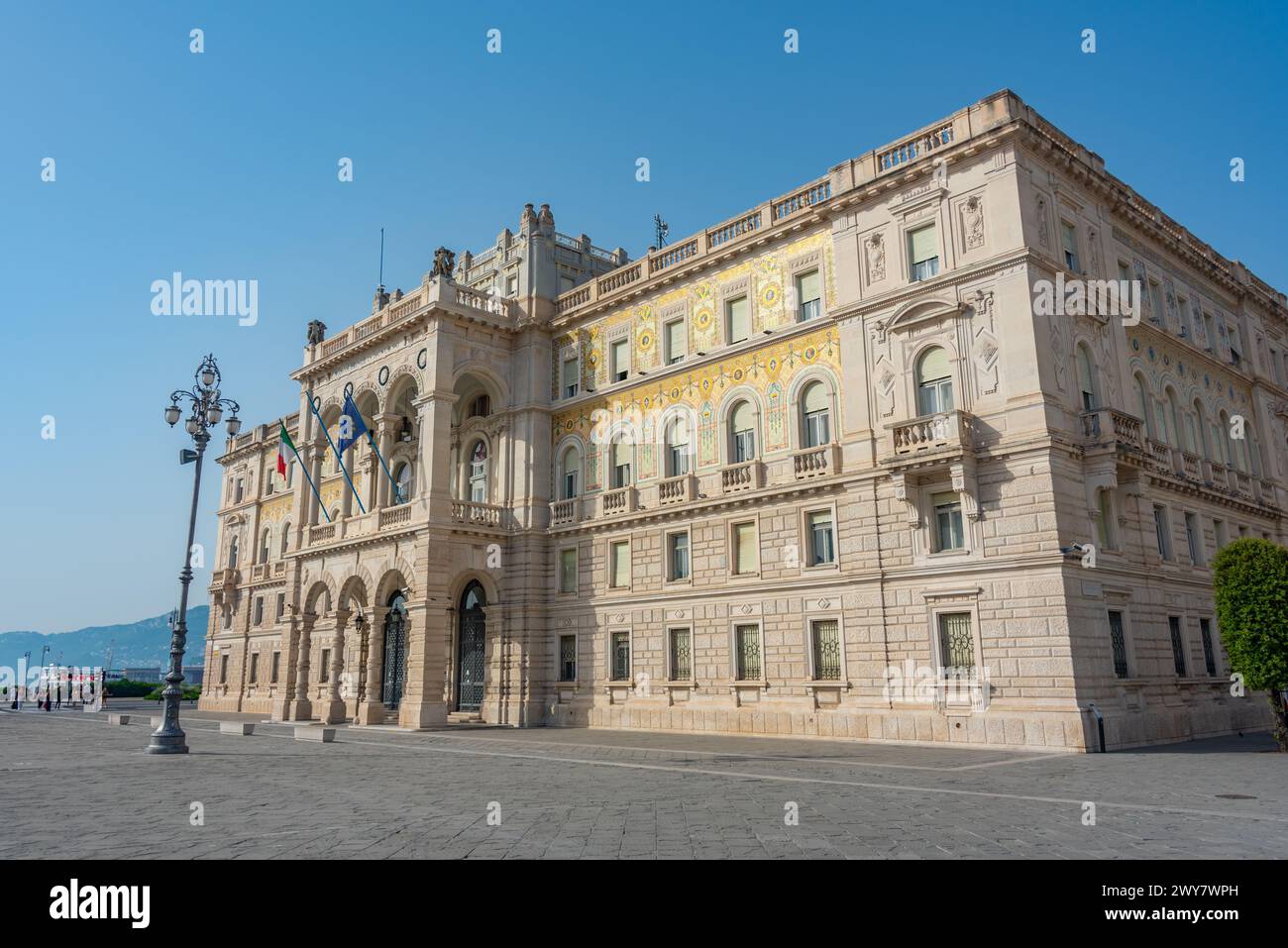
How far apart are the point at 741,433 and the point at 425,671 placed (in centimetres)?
1432

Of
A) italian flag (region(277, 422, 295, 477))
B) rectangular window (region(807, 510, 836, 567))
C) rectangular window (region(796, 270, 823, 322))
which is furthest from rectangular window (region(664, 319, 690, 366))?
italian flag (region(277, 422, 295, 477))

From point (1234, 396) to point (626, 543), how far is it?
2371 cm

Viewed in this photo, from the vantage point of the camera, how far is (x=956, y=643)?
2273 centimetres

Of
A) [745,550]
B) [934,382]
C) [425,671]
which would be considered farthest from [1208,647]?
[425,671]

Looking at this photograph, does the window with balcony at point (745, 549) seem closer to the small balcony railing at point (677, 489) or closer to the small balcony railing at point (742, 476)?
the small balcony railing at point (742, 476)

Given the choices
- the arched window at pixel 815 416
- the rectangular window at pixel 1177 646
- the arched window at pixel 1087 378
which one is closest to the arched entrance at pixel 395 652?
the arched window at pixel 815 416

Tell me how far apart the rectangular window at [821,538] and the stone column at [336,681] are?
2056 cm

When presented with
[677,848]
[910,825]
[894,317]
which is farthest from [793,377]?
[677,848]

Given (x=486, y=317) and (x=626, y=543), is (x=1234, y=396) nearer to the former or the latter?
(x=626, y=543)

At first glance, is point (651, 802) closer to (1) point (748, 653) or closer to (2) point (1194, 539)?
(1) point (748, 653)

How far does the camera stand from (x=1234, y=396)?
32.9m

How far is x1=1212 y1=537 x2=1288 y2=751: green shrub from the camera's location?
20.3 metres

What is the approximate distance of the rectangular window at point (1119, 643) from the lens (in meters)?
22.7
